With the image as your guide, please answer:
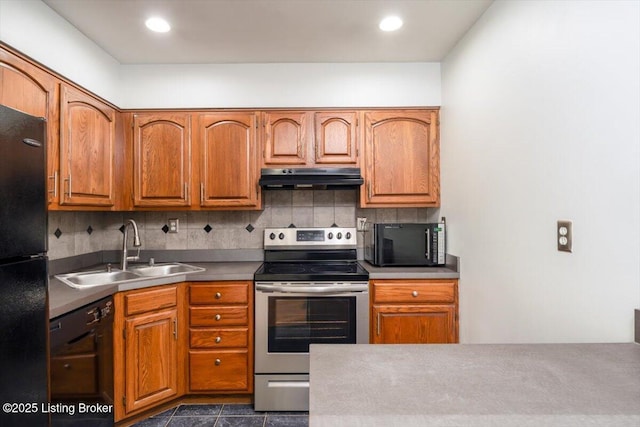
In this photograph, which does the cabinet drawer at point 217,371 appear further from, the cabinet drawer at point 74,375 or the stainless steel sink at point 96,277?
the stainless steel sink at point 96,277

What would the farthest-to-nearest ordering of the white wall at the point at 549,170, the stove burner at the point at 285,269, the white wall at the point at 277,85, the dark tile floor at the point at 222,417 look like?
1. the white wall at the point at 277,85
2. the stove burner at the point at 285,269
3. the dark tile floor at the point at 222,417
4. the white wall at the point at 549,170

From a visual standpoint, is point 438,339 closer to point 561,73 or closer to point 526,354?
point 526,354

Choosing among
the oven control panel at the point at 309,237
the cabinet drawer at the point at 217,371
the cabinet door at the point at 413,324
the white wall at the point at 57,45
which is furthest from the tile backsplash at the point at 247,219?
the white wall at the point at 57,45

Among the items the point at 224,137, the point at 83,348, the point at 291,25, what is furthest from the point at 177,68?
the point at 83,348

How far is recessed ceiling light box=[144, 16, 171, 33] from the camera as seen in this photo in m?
2.02

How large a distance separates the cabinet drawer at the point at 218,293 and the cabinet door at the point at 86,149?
869mm

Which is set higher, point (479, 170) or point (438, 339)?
point (479, 170)

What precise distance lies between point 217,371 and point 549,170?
2.19m

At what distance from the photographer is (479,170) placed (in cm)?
200

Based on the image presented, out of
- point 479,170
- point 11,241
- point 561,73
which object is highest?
point 561,73

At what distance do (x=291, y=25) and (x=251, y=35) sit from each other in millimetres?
289

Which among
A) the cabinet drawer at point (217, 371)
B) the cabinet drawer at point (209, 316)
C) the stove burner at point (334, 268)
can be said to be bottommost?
the cabinet drawer at point (217, 371)

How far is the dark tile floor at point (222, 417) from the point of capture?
2.12 meters

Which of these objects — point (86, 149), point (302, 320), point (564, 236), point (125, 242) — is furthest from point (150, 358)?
point (564, 236)
